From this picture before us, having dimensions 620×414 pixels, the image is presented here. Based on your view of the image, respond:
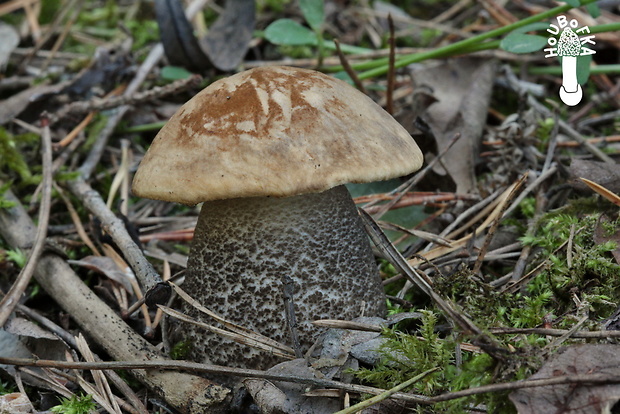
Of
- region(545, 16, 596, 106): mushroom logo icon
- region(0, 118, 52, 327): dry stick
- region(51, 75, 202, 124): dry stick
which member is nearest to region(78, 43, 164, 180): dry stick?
region(51, 75, 202, 124): dry stick

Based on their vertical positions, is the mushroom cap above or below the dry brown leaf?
above

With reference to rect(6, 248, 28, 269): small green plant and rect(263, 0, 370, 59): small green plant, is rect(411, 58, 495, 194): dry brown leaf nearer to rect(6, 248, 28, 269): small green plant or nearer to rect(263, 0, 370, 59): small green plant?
rect(263, 0, 370, 59): small green plant

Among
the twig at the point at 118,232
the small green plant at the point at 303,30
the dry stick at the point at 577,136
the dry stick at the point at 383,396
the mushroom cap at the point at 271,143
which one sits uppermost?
the small green plant at the point at 303,30

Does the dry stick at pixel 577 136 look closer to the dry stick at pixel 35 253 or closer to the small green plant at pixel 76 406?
the small green plant at pixel 76 406

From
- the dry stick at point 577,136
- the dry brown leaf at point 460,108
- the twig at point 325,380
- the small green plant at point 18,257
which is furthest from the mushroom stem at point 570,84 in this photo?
the small green plant at point 18,257

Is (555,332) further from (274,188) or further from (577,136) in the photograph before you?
(577,136)
